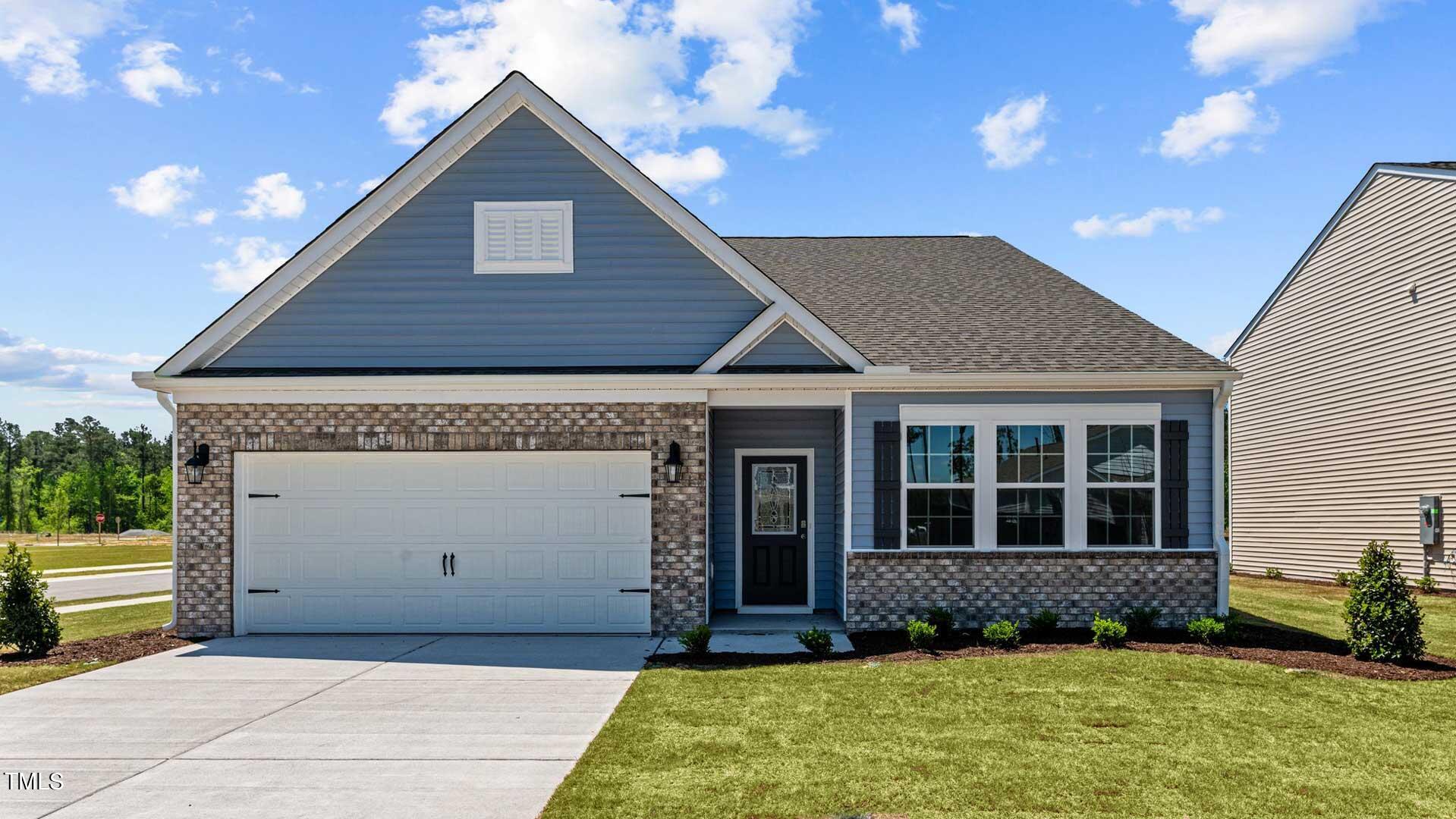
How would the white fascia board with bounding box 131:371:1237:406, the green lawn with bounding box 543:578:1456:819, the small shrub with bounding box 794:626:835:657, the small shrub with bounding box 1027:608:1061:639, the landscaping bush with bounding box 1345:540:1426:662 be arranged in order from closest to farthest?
1. the green lawn with bounding box 543:578:1456:819
2. the landscaping bush with bounding box 1345:540:1426:662
3. the small shrub with bounding box 794:626:835:657
4. the small shrub with bounding box 1027:608:1061:639
5. the white fascia board with bounding box 131:371:1237:406

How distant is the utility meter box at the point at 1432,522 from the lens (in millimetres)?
17844

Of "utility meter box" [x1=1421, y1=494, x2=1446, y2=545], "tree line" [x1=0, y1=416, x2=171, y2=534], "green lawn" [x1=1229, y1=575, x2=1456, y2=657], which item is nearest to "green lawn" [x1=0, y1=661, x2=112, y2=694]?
"green lawn" [x1=1229, y1=575, x2=1456, y2=657]

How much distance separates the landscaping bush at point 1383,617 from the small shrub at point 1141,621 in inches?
78.7

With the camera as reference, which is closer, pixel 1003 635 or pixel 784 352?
pixel 1003 635

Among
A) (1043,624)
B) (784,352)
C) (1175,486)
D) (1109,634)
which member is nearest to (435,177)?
(784,352)

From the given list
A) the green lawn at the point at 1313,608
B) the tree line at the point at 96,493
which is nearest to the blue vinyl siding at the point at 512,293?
the green lawn at the point at 1313,608

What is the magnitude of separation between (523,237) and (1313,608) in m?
13.7

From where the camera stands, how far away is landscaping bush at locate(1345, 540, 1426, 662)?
10.0 metres

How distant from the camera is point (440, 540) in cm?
1211

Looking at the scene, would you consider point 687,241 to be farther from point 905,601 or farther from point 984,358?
point 905,601

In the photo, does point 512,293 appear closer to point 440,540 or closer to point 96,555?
point 440,540

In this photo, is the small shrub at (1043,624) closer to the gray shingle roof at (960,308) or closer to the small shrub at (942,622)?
the small shrub at (942,622)

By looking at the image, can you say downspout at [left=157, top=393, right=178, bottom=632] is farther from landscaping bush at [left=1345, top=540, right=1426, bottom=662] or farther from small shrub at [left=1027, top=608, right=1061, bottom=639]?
landscaping bush at [left=1345, top=540, right=1426, bottom=662]

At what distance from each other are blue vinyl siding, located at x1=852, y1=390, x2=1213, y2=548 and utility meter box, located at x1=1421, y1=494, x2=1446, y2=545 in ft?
29.5
